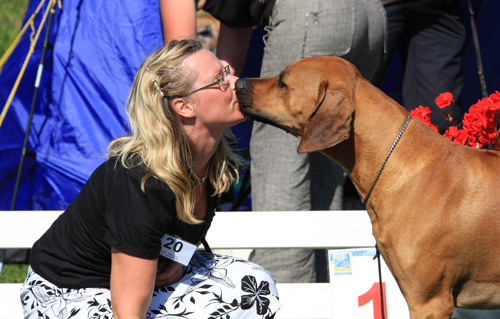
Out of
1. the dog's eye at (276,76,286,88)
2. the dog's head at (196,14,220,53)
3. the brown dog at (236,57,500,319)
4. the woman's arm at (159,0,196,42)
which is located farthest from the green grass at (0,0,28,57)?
the brown dog at (236,57,500,319)

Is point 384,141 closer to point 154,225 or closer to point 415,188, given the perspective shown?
point 415,188

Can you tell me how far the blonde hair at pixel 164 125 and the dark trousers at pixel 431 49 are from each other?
1.92 metres

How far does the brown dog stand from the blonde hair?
0.56 m

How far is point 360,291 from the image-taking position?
2730mm

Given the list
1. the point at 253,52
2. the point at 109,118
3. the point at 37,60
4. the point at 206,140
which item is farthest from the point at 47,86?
the point at 206,140

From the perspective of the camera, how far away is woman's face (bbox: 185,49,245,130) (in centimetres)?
229

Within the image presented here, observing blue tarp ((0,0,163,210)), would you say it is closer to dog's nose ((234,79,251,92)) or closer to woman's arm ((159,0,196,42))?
woman's arm ((159,0,196,42))

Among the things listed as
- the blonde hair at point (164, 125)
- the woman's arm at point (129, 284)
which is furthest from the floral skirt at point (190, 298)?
the blonde hair at point (164, 125)

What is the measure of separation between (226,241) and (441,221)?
4.76 ft

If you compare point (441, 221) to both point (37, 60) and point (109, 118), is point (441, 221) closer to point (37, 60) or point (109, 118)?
point (109, 118)

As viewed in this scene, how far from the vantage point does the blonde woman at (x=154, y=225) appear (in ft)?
6.79

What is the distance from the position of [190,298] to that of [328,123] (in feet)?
3.43

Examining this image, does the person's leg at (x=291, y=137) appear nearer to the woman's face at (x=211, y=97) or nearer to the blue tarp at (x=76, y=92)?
the woman's face at (x=211, y=97)

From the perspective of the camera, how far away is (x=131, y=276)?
2031 mm
